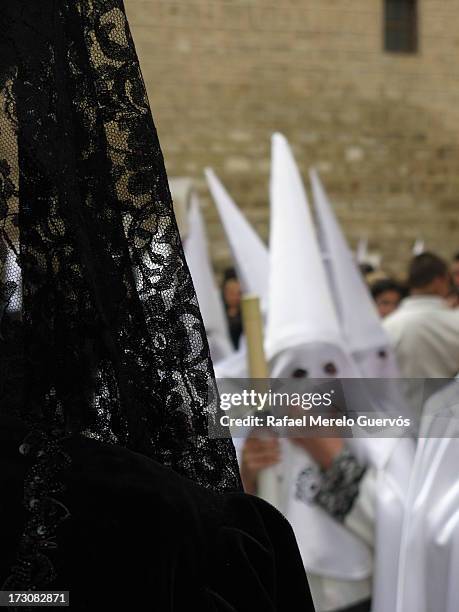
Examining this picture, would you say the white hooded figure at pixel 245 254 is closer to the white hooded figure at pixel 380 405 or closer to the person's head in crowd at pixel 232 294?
the white hooded figure at pixel 380 405

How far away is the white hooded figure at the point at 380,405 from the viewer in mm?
3186

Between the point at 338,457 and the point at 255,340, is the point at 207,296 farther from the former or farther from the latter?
the point at 255,340

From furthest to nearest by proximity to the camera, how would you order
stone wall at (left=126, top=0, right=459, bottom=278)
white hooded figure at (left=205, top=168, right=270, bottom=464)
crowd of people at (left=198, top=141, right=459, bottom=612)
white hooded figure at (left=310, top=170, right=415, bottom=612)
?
stone wall at (left=126, top=0, right=459, bottom=278), white hooded figure at (left=205, top=168, right=270, bottom=464), white hooded figure at (left=310, top=170, right=415, bottom=612), crowd of people at (left=198, top=141, right=459, bottom=612)

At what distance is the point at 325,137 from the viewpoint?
16.3m

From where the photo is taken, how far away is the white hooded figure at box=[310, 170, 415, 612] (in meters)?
3.19

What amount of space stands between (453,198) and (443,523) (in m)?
14.7

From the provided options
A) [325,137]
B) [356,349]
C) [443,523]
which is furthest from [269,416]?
[325,137]

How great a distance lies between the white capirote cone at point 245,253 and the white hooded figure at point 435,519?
1674 mm

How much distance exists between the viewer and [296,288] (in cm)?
376

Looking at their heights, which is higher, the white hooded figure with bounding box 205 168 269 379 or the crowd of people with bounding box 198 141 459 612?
the white hooded figure with bounding box 205 168 269 379

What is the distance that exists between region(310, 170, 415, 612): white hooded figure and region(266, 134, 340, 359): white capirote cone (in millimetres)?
240

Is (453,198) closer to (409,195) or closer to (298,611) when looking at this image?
(409,195)

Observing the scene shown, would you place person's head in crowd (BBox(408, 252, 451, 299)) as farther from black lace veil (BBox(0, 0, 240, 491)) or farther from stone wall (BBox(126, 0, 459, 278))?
stone wall (BBox(126, 0, 459, 278))

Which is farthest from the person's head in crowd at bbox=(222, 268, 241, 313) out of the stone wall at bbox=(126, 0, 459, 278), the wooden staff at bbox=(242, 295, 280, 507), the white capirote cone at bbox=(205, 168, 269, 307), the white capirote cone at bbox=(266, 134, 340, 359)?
the stone wall at bbox=(126, 0, 459, 278)
